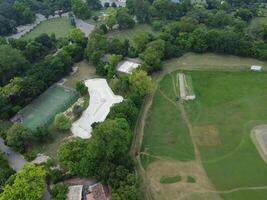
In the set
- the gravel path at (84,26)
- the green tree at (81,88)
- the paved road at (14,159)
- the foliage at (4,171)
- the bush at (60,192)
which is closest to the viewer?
the bush at (60,192)

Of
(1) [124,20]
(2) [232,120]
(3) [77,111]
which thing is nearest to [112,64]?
(3) [77,111]

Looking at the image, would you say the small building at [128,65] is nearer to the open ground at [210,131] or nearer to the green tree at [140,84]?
the open ground at [210,131]

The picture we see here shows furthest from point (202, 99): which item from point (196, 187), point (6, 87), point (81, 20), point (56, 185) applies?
point (81, 20)

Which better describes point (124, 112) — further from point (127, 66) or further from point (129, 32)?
point (129, 32)

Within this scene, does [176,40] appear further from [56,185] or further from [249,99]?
[56,185]

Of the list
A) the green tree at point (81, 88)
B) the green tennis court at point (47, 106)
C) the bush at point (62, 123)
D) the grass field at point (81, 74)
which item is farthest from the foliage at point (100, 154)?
the grass field at point (81, 74)

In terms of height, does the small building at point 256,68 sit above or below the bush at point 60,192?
below
